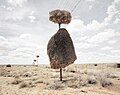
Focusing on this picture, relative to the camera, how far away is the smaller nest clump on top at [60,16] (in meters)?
26.0

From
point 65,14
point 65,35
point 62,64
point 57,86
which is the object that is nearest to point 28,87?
point 57,86

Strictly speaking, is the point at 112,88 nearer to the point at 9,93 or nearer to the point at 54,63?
the point at 54,63

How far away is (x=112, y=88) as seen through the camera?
73.5ft

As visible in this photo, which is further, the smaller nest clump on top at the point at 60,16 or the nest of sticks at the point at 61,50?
the smaller nest clump on top at the point at 60,16

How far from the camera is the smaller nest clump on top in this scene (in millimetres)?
25984

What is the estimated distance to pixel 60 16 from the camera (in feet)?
85.3

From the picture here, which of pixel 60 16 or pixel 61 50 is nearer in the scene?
pixel 61 50

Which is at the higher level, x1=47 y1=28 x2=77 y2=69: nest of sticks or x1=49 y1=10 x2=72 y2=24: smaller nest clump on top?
x1=49 y1=10 x2=72 y2=24: smaller nest clump on top

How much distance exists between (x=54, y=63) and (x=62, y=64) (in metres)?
0.84

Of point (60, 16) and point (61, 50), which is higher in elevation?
point (60, 16)

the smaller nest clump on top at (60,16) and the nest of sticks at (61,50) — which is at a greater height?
the smaller nest clump on top at (60,16)

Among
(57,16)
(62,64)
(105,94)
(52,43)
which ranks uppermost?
(57,16)

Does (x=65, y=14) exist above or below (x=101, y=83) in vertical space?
above

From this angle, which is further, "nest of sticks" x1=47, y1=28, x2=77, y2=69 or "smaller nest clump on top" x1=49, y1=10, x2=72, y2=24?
"smaller nest clump on top" x1=49, y1=10, x2=72, y2=24
